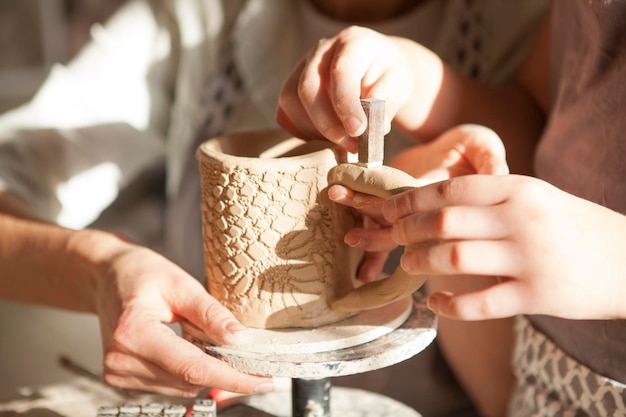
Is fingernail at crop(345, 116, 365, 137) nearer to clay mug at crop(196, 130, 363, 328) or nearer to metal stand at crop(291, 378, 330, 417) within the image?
clay mug at crop(196, 130, 363, 328)

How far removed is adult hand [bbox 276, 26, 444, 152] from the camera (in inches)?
22.1

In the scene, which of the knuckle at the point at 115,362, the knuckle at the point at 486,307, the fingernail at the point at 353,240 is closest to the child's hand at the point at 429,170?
the fingernail at the point at 353,240

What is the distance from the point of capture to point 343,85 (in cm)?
56

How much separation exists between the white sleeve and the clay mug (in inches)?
17.6

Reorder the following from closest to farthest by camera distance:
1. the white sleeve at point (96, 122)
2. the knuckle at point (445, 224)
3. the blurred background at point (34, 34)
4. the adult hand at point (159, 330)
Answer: the knuckle at point (445, 224)
the adult hand at point (159, 330)
the white sleeve at point (96, 122)
the blurred background at point (34, 34)

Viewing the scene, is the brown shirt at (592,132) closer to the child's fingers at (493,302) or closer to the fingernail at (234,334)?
the child's fingers at (493,302)

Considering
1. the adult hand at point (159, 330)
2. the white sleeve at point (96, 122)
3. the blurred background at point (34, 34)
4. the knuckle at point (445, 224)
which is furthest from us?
the blurred background at point (34, 34)

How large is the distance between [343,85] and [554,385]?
0.36 metres

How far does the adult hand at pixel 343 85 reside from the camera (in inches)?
22.1

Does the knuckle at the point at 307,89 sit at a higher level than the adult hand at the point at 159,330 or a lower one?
higher

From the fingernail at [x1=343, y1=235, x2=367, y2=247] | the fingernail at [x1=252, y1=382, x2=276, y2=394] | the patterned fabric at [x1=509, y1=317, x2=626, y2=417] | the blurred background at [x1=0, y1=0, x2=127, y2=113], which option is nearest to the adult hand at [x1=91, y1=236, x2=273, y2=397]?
the fingernail at [x1=252, y1=382, x2=276, y2=394]

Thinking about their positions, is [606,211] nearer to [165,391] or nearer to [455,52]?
[165,391]

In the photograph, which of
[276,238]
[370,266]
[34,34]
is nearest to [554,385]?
[370,266]

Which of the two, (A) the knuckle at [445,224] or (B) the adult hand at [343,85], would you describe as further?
(B) the adult hand at [343,85]
